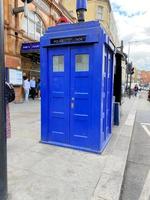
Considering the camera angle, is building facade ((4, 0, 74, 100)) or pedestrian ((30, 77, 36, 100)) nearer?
building facade ((4, 0, 74, 100))

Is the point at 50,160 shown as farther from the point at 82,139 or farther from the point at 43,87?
the point at 43,87

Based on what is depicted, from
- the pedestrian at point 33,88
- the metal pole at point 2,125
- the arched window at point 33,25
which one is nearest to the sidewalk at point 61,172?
the metal pole at point 2,125

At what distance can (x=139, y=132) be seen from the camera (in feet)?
26.9

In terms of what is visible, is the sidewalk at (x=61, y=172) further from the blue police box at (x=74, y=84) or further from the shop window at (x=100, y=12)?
the shop window at (x=100, y=12)

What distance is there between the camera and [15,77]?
50.9 feet

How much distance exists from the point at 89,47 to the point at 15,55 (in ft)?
39.9

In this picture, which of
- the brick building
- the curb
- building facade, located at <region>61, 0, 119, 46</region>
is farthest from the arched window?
the brick building

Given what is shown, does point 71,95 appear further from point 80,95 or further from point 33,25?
point 33,25

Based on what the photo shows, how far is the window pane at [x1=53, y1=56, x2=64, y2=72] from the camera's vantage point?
5.28 metres

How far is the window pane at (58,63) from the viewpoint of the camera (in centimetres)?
528

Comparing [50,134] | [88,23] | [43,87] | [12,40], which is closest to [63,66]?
[43,87]

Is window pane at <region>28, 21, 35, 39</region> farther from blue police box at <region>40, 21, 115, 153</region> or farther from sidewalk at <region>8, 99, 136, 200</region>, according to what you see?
sidewalk at <region>8, 99, 136, 200</region>

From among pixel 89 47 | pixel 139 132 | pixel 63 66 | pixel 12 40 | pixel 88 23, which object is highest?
pixel 12 40


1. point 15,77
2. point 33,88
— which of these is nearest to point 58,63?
point 15,77
